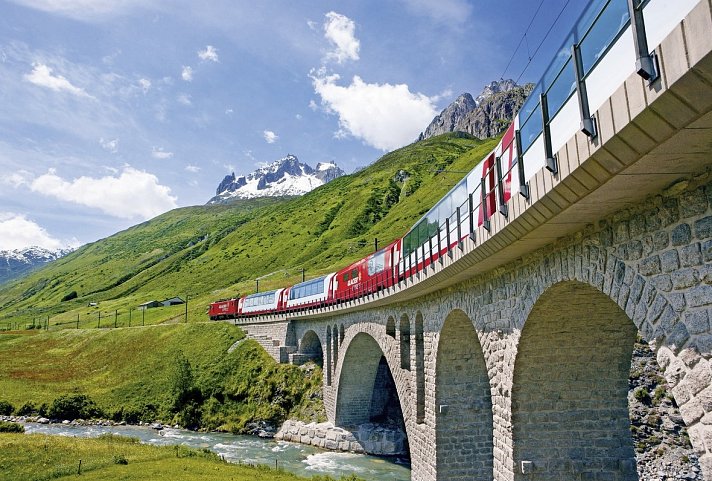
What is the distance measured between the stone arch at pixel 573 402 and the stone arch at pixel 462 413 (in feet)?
23.3

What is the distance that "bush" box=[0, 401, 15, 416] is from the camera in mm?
48344

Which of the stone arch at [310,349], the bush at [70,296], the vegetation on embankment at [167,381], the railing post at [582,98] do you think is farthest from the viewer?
the bush at [70,296]

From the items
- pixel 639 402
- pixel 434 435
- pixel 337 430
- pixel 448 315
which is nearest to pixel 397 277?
pixel 448 315

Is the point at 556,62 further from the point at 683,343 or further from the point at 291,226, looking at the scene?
the point at 291,226

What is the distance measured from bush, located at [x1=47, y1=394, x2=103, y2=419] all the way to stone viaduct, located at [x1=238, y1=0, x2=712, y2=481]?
37.3 m

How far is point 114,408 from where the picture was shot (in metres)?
49.7

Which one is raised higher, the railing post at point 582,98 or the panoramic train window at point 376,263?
the panoramic train window at point 376,263

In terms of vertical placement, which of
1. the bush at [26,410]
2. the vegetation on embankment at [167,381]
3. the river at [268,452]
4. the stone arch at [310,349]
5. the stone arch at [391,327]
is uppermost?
the stone arch at [391,327]

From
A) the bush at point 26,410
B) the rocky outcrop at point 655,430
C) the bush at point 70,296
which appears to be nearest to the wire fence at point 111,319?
the bush at point 70,296

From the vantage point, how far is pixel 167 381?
175 feet

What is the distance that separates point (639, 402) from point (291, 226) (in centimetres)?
14515

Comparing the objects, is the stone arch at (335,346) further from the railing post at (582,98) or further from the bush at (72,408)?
the railing post at (582,98)

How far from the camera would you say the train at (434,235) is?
1123 centimetres

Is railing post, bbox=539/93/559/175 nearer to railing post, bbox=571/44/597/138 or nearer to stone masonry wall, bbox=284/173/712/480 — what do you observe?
railing post, bbox=571/44/597/138
